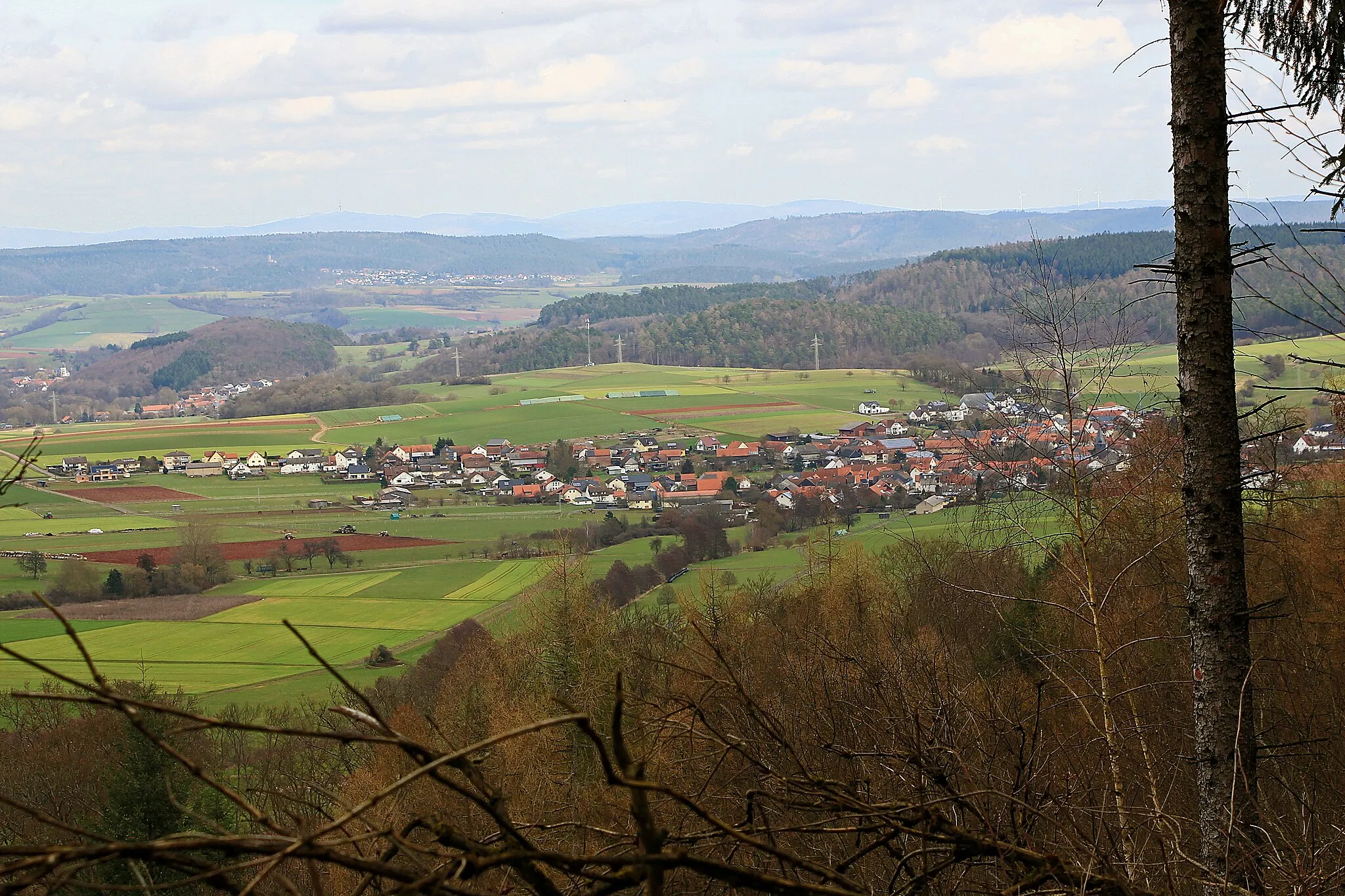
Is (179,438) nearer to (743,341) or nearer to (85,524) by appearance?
(85,524)

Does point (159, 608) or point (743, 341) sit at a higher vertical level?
point (743, 341)

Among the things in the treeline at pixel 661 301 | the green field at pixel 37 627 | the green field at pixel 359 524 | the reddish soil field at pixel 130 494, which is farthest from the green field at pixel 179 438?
the treeline at pixel 661 301

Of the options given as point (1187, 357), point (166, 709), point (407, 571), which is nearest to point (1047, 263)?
point (1187, 357)

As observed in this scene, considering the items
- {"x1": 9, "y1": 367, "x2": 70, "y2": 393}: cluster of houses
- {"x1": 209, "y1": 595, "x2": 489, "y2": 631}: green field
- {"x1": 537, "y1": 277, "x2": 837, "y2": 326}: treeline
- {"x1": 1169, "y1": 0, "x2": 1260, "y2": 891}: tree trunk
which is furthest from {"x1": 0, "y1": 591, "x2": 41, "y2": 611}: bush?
{"x1": 537, "y1": 277, "x2": 837, "y2": 326}: treeline

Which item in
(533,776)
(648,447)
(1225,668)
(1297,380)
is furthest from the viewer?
(648,447)

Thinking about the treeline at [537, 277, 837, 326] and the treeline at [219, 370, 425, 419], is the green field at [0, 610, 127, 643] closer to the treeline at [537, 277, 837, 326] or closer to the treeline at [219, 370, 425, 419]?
the treeline at [219, 370, 425, 419]

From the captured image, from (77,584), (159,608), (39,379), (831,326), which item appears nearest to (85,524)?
(77,584)

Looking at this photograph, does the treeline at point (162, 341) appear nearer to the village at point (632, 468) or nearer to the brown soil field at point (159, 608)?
the village at point (632, 468)

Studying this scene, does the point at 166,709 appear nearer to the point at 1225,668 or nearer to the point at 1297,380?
the point at 1225,668
